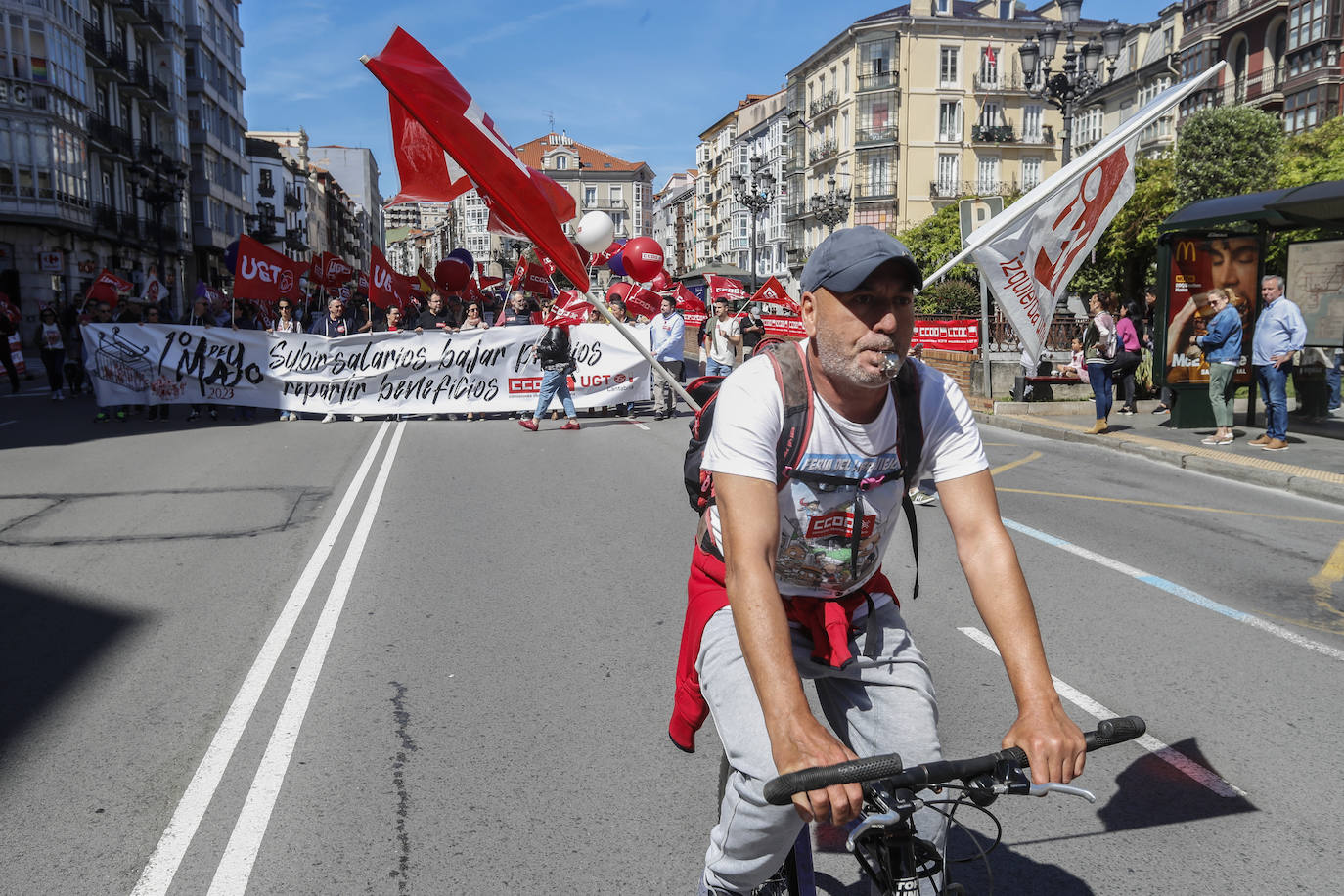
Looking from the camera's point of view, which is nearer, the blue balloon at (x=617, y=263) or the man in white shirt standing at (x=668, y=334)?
the man in white shirt standing at (x=668, y=334)

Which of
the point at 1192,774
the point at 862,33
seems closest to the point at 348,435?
the point at 1192,774

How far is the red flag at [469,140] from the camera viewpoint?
4.01 m

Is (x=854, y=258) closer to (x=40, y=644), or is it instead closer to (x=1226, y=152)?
(x=40, y=644)

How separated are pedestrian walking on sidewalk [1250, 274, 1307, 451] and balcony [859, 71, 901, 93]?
58104mm

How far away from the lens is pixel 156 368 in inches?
668

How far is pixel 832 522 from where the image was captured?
2381mm

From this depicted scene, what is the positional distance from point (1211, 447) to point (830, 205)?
2276 inches

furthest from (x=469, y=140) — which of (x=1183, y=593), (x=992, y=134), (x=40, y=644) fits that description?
(x=992, y=134)

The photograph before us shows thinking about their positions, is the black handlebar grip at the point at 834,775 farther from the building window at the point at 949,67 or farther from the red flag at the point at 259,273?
the building window at the point at 949,67

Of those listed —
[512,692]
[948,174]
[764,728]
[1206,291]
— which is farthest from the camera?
[948,174]

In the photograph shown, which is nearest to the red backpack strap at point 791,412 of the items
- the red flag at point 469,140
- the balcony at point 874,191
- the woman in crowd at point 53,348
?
the red flag at point 469,140

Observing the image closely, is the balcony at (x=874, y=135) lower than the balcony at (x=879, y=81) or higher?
lower

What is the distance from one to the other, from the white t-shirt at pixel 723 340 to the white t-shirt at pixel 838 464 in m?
11.8

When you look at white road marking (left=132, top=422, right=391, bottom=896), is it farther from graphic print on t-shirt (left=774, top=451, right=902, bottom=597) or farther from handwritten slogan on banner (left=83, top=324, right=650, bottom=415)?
handwritten slogan on banner (left=83, top=324, right=650, bottom=415)
